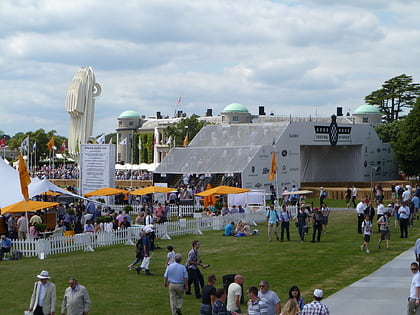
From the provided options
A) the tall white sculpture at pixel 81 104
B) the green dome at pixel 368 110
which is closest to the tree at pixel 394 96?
the green dome at pixel 368 110

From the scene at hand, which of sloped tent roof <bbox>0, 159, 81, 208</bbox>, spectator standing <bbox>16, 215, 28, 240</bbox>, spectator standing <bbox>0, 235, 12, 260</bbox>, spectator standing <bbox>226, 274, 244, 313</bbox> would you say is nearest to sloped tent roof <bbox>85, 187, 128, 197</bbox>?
sloped tent roof <bbox>0, 159, 81, 208</bbox>

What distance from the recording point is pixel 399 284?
17.3 metres

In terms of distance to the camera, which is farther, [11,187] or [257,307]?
[11,187]

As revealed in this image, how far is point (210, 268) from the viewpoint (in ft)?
66.1

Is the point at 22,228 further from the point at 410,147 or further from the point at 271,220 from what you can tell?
the point at 410,147

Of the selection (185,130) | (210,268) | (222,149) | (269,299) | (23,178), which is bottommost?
(210,268)

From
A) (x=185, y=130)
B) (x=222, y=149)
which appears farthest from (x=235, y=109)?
(x=222, y=149)

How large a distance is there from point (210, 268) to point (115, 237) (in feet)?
25.6

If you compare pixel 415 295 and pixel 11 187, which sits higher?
pixel 11 187

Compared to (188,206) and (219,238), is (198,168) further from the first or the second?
(219,238)

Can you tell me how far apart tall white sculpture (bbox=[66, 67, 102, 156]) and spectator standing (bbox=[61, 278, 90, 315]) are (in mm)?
84755

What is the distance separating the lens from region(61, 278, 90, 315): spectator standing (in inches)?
461

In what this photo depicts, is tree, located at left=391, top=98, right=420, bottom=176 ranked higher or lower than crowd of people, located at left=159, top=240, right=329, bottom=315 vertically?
higher

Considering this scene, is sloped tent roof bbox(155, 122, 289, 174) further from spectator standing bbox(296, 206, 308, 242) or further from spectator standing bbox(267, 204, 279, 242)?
spectator standing bbox(296, 206, 308, 242)
